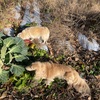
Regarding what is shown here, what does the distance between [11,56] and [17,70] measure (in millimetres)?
363

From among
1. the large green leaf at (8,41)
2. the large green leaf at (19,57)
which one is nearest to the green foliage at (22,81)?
the large green leaf at (19,57)

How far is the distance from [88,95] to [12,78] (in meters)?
1.49

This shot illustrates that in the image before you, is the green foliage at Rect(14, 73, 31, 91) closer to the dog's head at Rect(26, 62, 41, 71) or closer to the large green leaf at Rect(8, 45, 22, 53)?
the dog's head at Rect(26, 62, 41, 71)

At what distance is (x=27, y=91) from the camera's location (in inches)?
198

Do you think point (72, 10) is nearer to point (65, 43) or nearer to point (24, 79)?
point (65, 43)

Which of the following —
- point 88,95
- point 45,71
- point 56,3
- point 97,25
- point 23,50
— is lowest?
point 88,95

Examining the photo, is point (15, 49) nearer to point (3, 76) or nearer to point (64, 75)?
point (3, 76)

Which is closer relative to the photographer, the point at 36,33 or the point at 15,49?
the point at 15,49

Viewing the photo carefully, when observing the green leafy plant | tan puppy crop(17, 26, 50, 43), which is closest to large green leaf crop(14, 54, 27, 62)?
the green leafy plant

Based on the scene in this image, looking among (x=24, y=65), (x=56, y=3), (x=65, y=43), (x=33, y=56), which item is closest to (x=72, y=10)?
(x=56, y=3)

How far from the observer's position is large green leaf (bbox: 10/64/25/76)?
4.95 meters

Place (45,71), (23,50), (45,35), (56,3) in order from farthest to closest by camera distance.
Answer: (56,3)
(45,35)
(23,50)
(45,71)

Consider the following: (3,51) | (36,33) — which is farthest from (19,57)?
(36,33)

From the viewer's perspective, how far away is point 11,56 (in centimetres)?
518
